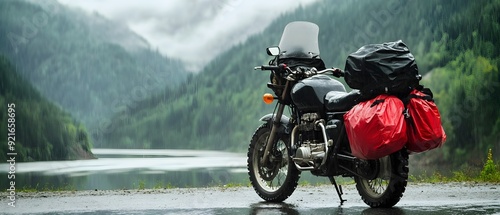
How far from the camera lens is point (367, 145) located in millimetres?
6961

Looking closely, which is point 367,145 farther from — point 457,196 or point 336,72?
point 457,196

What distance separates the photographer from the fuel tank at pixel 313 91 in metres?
8.23

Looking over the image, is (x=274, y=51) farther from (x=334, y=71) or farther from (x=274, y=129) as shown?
(x=274, y=129)

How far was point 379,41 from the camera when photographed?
15312 cm

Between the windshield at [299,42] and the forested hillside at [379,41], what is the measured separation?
257 feet

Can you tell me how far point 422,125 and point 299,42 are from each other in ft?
8.56

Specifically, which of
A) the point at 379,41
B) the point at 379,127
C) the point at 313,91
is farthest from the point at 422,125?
the point at 379,41

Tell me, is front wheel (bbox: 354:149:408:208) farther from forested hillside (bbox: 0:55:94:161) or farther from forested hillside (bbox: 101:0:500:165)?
forested hillside (bbox: 0:55:94:161)

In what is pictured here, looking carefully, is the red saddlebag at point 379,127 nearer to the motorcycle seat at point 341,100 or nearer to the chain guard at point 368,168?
the motorcycle seat at point 341,100

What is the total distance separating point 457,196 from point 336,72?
2093 mm

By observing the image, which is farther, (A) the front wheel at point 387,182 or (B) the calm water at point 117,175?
(B) the calm water at point 117,175

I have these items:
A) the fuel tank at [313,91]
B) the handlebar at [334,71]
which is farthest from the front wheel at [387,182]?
the handlebar at [334,71]

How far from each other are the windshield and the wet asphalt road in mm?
1702

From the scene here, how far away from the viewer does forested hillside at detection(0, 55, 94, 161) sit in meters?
96.3
